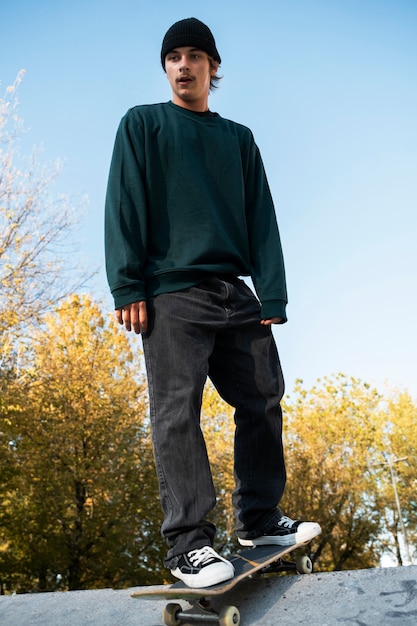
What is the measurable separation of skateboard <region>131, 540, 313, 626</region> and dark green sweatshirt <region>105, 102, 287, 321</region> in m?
1.13

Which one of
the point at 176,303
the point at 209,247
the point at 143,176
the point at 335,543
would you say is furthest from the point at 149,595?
the point at 335,543

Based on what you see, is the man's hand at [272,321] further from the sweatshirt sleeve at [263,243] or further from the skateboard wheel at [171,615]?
A: the skateboard wheel at [171,615]

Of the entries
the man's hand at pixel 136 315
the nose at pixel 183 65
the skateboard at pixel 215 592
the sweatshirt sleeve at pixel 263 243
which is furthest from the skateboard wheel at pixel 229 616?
the nose at pixel 183 65

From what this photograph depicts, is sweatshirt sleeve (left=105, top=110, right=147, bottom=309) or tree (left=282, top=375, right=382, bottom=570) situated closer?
sweatshirt sleeve (left=105, top=110, right=147, bottom=309)

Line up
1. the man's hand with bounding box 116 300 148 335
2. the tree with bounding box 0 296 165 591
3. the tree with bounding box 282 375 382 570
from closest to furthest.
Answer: the man's hand with bounding box 116 300 148 335
the tree with bounding box 0 296 165 591
the tree with bounding box 282 375 382 570

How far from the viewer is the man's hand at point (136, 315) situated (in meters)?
2.88

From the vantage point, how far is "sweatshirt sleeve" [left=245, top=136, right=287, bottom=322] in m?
3.19

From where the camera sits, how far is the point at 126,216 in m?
3.03

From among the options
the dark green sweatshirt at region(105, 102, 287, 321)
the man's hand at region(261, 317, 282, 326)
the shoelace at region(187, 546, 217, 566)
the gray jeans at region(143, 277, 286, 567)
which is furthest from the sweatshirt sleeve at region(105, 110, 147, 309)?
the shoelace at region(187, 546, 217, 566)

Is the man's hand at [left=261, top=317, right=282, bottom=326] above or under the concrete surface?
above

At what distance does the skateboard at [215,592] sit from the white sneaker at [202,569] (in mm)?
25

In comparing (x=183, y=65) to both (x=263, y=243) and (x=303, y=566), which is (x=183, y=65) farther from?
(x=303, y=566)

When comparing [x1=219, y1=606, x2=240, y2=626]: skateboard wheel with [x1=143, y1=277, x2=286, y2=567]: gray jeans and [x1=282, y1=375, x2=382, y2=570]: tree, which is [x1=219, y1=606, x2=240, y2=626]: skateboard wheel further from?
[x1=282, y1=375, x2=382, y2=570]: tree

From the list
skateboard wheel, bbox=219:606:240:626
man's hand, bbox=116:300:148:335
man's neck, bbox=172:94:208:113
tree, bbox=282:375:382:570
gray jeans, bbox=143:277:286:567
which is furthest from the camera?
tree, bbox=282:375:382:570
